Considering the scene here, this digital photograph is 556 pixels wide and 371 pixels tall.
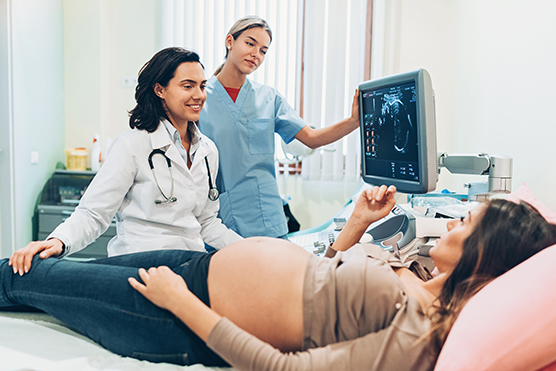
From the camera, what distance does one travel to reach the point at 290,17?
3.42 m

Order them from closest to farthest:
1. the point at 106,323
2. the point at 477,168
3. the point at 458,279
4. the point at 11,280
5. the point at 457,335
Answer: the point at 457,335 → the point at 458,279 → the point at 106,323 → the point at 11,280 → the point at 477,168

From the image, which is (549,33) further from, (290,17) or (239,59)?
(290,17)

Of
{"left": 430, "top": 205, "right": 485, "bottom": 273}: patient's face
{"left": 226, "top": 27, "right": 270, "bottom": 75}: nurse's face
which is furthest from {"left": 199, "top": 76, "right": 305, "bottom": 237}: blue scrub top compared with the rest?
{"left": 430, "top": 205, "right": 485, "bottom": 273}: patient's face

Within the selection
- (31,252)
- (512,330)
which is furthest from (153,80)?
(512,330)

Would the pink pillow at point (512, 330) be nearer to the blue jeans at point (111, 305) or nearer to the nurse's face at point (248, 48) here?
the blue jeans at point (111, 305)

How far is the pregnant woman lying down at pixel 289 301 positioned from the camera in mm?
788

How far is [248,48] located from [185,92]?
0.46 metres

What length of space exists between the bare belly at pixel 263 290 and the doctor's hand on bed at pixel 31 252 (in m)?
0.49

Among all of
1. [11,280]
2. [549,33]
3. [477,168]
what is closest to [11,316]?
[11,280]

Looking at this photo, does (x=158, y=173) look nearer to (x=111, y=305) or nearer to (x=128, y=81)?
(x=111, y=305)

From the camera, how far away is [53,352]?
3.12 feet

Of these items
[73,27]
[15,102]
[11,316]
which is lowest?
[11,316]

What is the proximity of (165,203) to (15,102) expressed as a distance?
2.21 meters

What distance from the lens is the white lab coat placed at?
137 centimetres
